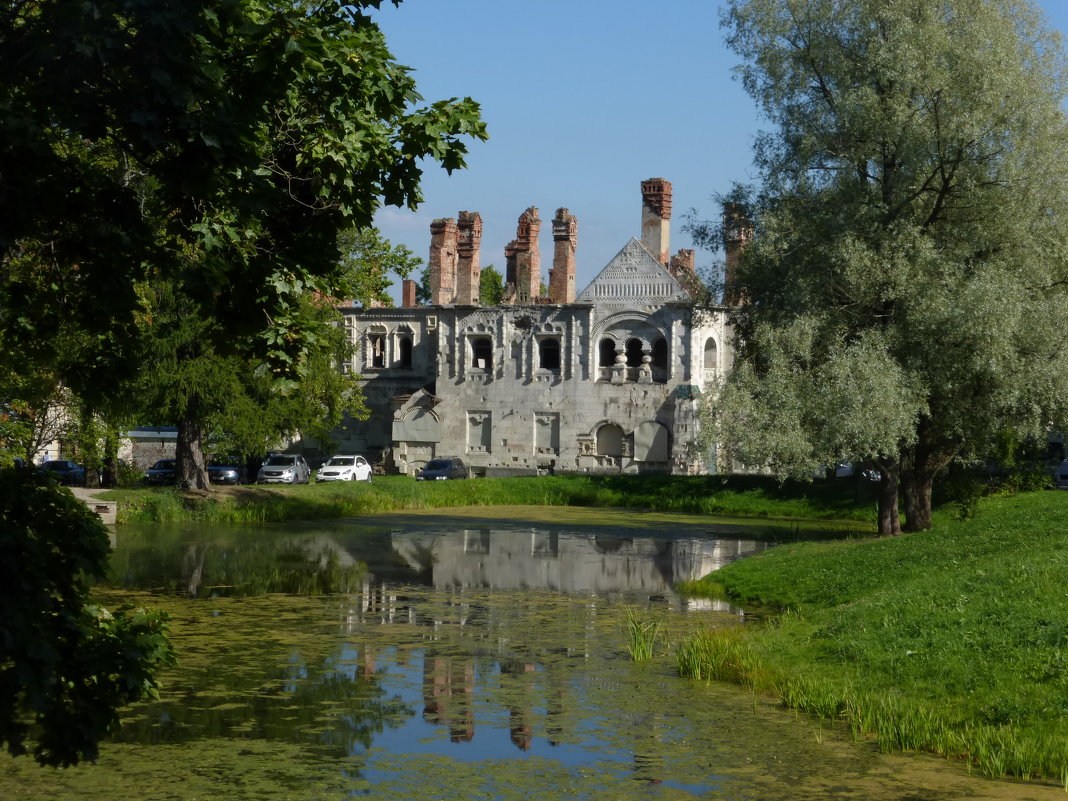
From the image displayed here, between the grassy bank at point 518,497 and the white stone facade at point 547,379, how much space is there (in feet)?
17.2

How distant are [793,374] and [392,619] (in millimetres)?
12465

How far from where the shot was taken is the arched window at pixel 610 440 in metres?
60.2

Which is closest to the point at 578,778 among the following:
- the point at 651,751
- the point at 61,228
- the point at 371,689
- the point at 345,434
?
the point at 651,751

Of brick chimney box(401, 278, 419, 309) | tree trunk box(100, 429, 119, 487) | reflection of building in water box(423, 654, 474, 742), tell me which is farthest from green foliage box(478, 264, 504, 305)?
reflection of building in water box(423, 654, 474, 742)

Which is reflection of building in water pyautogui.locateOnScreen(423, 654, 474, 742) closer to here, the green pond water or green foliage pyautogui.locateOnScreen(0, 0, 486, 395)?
the green pond water

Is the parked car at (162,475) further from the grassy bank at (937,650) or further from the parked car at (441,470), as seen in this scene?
the grassy bank at (937,650)

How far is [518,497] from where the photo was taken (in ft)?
177

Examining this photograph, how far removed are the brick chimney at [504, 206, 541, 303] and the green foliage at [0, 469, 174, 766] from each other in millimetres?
54361

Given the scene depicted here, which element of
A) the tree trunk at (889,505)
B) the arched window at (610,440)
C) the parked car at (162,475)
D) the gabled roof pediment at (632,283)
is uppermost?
the gabled roof pediment at (632,283)

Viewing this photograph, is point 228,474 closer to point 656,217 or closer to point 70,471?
point 70,471

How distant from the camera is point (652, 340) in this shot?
196ft

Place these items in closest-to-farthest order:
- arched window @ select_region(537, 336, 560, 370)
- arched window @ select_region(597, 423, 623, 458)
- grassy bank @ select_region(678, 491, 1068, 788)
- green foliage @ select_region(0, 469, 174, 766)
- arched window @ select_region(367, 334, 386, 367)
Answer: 1. green foliage @ select_region(0, 469, 174, 766)
2. grassy bank @ select_region(678, 491, 1068, 788)
3. arched window @ select_region(597, 423, 623, 458)
4. arched window @ select_region(537, 336, 560, 370)
5. arched window @ select_region(367, 334, 386, 367)

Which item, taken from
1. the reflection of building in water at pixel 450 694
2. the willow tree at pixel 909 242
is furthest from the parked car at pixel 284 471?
the reflection of building in water at pixel 450 694

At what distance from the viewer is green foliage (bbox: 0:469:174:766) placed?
7000 mm
